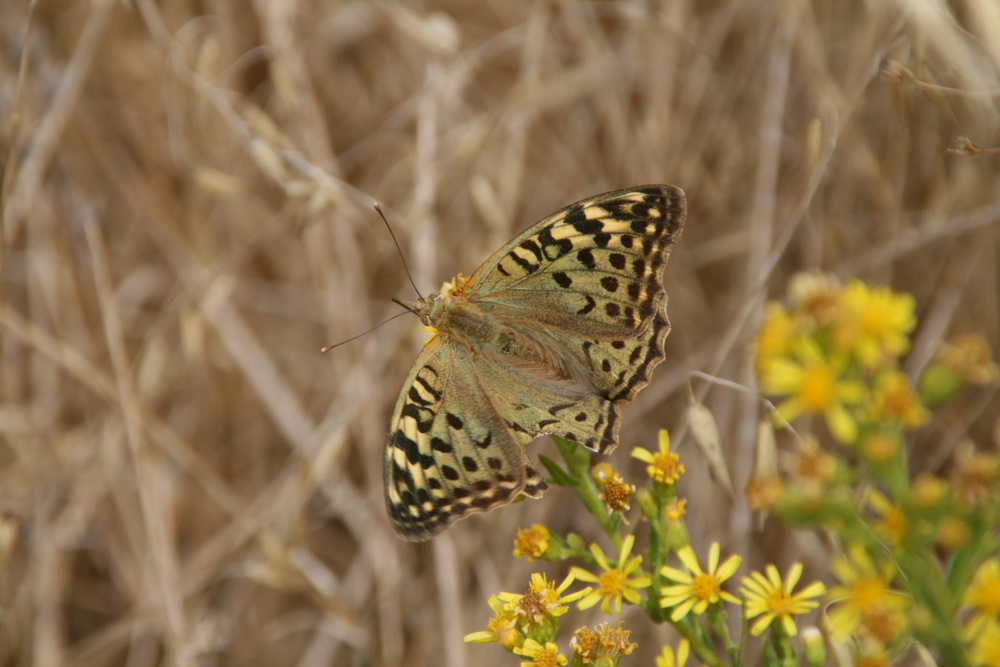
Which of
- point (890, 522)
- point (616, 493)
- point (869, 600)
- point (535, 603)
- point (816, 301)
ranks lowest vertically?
point (535, 603)

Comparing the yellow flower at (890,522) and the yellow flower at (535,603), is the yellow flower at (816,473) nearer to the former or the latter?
the yellow flower at (890,522)

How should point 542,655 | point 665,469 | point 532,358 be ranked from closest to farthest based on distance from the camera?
point 542,655
point 665,469
point 532,358

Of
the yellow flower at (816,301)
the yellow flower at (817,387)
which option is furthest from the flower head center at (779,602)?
the yellow flower at (816,301)

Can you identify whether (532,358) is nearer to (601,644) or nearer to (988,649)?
(601,644)

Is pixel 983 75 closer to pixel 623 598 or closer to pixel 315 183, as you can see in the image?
pixel 623 598

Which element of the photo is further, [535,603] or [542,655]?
[535,603]

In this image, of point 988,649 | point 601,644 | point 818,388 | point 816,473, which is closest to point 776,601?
point 601,644

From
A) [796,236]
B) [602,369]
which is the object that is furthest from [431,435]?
[796,236]
